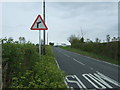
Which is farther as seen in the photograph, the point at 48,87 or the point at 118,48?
the point at 118,48

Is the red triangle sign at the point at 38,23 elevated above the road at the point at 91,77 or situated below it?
above

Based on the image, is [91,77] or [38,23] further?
[91,77]

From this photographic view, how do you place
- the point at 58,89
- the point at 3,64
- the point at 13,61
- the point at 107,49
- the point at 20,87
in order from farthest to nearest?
the point at 107,49 < the point at 13,61 < the point at 3,64 < the point at 20,87 < the point at 58,89

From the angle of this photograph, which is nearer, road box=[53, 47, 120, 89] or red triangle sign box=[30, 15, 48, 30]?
road box=[53, 47, 120, 89]

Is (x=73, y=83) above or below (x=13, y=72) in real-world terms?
below

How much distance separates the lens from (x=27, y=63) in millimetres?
6254

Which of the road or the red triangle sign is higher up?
the red triangle sign

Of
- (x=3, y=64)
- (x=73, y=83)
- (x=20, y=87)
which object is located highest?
(x=3, y=64)

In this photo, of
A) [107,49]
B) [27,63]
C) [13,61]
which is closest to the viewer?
[13,61]

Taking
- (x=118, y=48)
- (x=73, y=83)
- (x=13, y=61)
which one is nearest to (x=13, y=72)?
(x=13, y=61)

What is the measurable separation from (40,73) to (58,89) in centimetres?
139

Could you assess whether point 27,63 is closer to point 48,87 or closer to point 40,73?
point 40,73

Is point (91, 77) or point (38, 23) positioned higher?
point (38, 23)

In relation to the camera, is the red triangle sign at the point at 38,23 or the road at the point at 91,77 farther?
the red triangle sign at the point at 38,23
